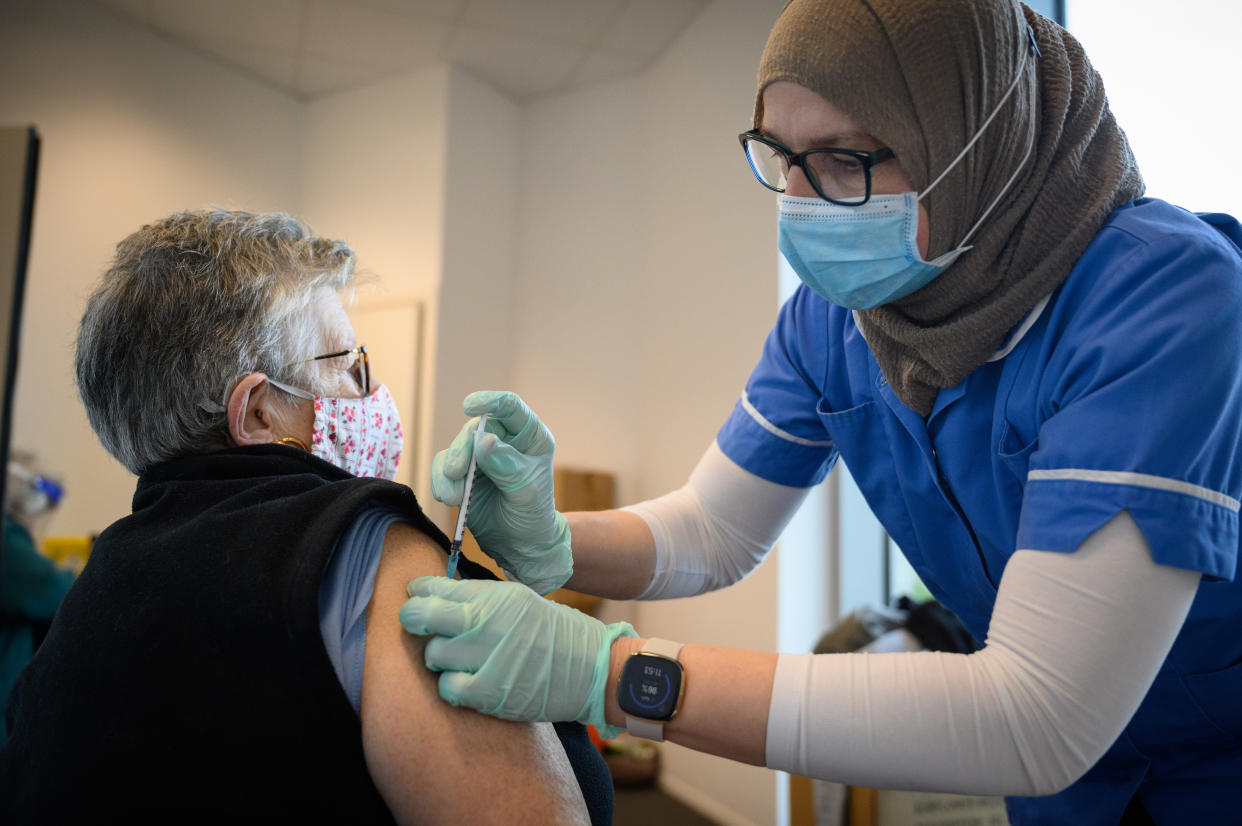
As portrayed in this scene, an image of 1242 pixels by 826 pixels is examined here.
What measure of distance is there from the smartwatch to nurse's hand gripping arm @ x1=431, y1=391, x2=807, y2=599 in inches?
11.6

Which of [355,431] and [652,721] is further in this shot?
[355,431]

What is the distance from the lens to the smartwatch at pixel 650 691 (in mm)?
780

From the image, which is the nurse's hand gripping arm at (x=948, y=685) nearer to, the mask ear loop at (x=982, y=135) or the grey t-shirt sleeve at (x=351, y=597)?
the grey t-shirt sleeve at (x=351, y=597)

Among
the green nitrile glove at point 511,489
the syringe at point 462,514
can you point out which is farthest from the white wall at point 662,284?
the syringe at point 462,514

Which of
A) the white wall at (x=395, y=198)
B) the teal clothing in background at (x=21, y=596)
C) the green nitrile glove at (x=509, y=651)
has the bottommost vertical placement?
the teal clothing in background at (x=21, y=596)

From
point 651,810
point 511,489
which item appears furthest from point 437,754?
point 651,810

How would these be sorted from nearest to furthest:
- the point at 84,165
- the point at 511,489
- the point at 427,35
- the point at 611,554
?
1. the point at 511,489
2. the point at 611,554
3. the point at 84,165
4. the point at 427,35

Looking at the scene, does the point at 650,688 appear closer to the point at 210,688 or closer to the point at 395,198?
the point at 210,688

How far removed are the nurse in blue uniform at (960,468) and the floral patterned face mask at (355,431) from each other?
193mm

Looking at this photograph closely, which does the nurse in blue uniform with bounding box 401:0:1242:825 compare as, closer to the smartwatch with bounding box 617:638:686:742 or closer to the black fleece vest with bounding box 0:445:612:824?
the smartwatch with bounding box 617:638:686:742

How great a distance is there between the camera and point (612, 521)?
124cm

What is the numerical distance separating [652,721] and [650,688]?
3 centimetres

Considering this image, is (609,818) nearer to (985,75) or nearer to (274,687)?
(274,687)

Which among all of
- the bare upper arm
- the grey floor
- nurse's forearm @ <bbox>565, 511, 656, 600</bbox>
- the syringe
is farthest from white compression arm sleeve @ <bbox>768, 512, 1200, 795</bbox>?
the grey floor
